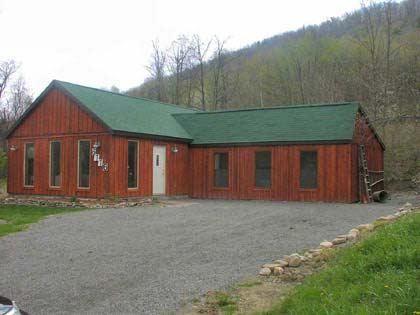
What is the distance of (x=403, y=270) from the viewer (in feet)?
14.2

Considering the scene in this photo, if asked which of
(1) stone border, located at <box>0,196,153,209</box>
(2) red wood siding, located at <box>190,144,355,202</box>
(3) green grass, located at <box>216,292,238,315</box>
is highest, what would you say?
(2) red wood siding, located at <box>190,144,355,202</box>

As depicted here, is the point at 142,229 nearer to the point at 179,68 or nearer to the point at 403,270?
the point at 403,270

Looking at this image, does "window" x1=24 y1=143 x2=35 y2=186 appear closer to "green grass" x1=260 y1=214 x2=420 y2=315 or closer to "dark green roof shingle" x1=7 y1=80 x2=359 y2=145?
"dark green roof shingle" x1=7 y1=80 x2=359 y2=145

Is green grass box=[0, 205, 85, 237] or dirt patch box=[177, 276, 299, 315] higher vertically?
green grass box=[0, 205, 85, 237]

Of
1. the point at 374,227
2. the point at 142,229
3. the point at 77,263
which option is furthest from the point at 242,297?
the point at 142,229

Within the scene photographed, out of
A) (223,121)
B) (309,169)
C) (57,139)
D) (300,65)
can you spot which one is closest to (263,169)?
(309,169)

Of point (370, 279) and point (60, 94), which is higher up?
point (60, 94)

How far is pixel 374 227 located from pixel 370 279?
14.0 feet

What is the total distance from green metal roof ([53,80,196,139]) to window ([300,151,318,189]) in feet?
17.4

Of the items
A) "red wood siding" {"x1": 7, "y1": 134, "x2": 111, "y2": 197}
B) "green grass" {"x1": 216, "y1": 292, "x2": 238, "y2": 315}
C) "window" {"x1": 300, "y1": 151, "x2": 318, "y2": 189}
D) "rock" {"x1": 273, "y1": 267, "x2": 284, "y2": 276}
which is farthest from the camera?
"window" {"x1": 300, "y1": 151, "x2": 318, "y2": 189}

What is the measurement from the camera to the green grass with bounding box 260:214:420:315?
3.66m

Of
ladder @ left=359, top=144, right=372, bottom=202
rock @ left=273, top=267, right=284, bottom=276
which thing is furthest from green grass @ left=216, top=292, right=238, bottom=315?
ladder @ left=359, top=144, right=372, bottom=202

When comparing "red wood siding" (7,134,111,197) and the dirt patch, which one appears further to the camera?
"red wood siding" (7,134,111,197)

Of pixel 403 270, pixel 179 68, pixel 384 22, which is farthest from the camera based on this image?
pixel 179 68
